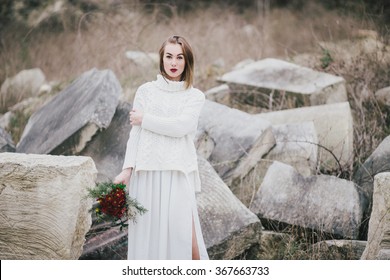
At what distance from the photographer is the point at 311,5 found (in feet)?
35.3

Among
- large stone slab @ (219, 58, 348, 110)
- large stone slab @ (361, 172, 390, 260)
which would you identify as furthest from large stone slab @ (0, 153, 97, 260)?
large stone slab @ (219, 58, 348, 110)

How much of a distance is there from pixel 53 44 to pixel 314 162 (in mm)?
4924

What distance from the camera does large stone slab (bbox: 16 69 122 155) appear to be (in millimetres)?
3492

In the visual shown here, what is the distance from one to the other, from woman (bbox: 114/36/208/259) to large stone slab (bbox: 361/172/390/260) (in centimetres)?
95

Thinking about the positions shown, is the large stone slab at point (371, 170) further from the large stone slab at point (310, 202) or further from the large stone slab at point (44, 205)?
the large stone slab at point (44, 205)

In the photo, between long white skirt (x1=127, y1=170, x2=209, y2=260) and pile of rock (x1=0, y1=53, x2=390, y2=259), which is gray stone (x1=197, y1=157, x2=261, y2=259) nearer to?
pile of rock (x1=0, y1=53, x2=390, y2=259)

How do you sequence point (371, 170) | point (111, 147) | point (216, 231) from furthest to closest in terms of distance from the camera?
point (111, 147) < point (371, 170) < point (216, 231)

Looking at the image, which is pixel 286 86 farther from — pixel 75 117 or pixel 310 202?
pixel 75 117

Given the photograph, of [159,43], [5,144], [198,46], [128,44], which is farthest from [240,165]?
[159,43]

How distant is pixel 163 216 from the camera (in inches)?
96.4

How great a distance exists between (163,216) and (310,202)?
1.32 m

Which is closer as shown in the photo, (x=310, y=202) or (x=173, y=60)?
(x=173, y=60)

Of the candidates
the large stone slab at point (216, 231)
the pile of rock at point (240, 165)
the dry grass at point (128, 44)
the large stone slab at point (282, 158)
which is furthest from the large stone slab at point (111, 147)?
the dry grass at point (128, 44)
